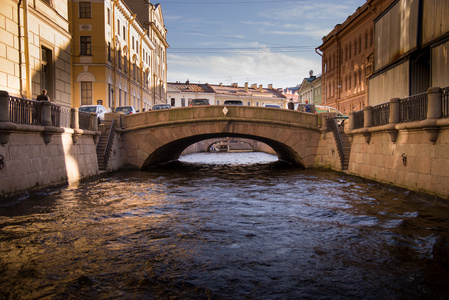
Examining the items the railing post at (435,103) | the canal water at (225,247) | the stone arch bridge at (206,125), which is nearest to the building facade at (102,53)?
the stone arch bridge at (206,125)

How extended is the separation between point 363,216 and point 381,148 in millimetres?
5259

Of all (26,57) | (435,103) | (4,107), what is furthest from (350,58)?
(4,107)

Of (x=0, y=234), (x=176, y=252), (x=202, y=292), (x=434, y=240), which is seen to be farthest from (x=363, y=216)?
(x=0, y=234)

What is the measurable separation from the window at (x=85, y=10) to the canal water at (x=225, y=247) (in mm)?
22303

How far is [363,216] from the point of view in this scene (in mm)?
8945

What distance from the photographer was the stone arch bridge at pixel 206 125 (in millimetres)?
20766

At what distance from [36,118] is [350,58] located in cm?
3641

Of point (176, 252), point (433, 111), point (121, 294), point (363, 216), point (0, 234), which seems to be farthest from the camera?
point (433, 111)

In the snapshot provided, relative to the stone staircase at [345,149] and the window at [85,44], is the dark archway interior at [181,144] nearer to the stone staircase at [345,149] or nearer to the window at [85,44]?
the stone staircase at [345,149]

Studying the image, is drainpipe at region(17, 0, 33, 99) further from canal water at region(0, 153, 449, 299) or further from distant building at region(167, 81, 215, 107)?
distant building at region(167, 81, 215, 107)

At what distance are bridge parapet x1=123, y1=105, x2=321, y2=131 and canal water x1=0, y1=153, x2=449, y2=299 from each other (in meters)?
9.29

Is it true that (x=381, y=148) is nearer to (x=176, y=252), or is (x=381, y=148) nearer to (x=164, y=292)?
(x=176, y=252)

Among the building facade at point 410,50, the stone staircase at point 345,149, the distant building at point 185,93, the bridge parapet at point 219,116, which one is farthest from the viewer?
the distant building at point 185,93

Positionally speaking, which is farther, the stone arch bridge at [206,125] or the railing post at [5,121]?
the stone arch bridge at [206,125]
